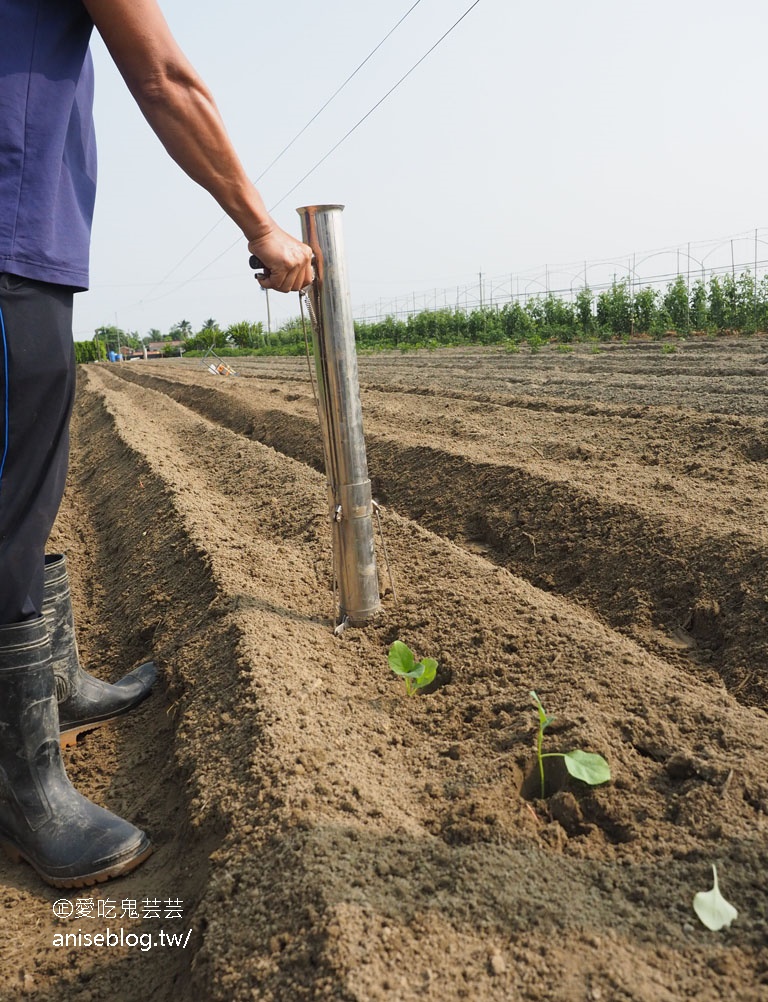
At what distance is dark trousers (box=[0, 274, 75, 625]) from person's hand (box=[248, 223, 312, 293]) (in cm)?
51

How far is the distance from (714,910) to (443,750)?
0.80 m

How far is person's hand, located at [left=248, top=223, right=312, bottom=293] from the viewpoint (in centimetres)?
198

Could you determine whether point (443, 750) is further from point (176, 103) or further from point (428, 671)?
point (176, 103)

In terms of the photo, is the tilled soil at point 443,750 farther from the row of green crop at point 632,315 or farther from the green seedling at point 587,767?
the row of green crop at point 632,315

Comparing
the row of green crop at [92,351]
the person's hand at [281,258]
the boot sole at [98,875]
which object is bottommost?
the boot sole at [98,875]

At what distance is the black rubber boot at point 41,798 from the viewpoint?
71.8 inches

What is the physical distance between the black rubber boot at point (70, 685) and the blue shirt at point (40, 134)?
1.09m

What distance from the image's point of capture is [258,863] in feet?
5.16

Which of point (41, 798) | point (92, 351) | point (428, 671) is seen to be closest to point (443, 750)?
point (428, 671)

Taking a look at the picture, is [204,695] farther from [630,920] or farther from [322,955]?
[630,920]

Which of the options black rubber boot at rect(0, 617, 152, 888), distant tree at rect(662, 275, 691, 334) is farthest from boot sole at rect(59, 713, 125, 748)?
distant tree at rect(662, 275, 691, 334)

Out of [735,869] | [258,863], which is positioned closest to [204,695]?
[258,863]

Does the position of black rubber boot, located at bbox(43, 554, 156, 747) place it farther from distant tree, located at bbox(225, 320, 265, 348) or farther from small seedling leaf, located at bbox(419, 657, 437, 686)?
distant tree, located at bbox(225, 320, 265, 348)

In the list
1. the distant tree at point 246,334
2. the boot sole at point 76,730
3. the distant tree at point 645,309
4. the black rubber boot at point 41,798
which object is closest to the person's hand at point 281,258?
the black rubber boot at point 41,798
